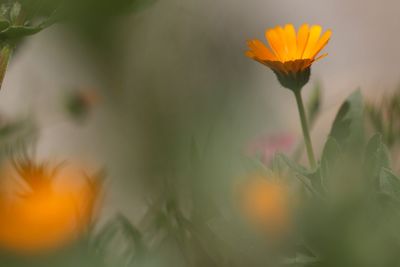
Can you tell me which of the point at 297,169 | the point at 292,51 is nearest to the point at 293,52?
the point at 292,51

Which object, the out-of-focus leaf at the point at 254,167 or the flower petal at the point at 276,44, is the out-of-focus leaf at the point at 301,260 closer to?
the out-of-focus leaf at the point at 254,167

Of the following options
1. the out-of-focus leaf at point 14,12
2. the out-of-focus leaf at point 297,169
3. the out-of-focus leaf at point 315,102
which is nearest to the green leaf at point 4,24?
the out-of-focus leaf at point 14,12

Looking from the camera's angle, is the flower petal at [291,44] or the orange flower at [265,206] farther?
the flower petal at [291,44]

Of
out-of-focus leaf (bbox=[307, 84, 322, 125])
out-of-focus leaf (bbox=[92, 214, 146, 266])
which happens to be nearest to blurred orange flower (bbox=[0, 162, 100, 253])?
out-of-focus leaf (bbox=[92, 214, 146, 266])

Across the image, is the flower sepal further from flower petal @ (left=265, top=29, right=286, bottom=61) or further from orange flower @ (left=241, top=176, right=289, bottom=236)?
orange flower @ (left=241, top=176, right=289, bottom=236)

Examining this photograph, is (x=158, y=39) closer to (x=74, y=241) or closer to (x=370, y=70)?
(x=74, y=241)

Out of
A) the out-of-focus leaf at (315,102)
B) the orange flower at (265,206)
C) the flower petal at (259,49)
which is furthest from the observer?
the out-of-focus leaf at (315,102)

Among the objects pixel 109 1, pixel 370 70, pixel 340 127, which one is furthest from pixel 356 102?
pixel 370 70
